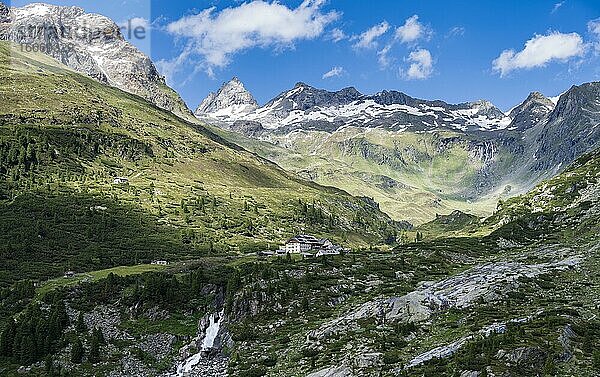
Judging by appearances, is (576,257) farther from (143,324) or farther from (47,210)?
(47,210)

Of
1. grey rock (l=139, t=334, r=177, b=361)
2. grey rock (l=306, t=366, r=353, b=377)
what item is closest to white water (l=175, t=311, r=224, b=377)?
grey rock (l=139, t=334, r=177, b=361)

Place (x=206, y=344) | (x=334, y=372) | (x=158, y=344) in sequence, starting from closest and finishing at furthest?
(x=334, y=372)
(x=206, y=344)
(x=158, y=344)

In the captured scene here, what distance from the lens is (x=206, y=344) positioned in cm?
7744

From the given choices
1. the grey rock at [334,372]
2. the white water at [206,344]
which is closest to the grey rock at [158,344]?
the white water at [206,344]

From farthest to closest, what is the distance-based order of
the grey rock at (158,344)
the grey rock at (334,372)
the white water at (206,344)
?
the grey rock at (158,344)
the white water at (206,344)
the grey rock at (334,372)

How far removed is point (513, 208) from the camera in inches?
6964

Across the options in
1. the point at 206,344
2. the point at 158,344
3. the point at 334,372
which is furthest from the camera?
the point at 158,344

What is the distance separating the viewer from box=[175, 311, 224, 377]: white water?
70.6 meters

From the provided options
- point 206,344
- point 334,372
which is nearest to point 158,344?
point 206,344

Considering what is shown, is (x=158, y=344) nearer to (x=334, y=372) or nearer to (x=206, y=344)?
(x=206, y=344)

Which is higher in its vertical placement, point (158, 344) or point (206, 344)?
point (206, 344)

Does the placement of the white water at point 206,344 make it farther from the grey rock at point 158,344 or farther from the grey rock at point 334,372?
the grey rock at point 334,372

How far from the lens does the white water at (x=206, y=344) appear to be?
7056 centimetres

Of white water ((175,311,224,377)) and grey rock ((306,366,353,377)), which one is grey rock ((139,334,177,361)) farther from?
grey rock ((306,366,353,377))
